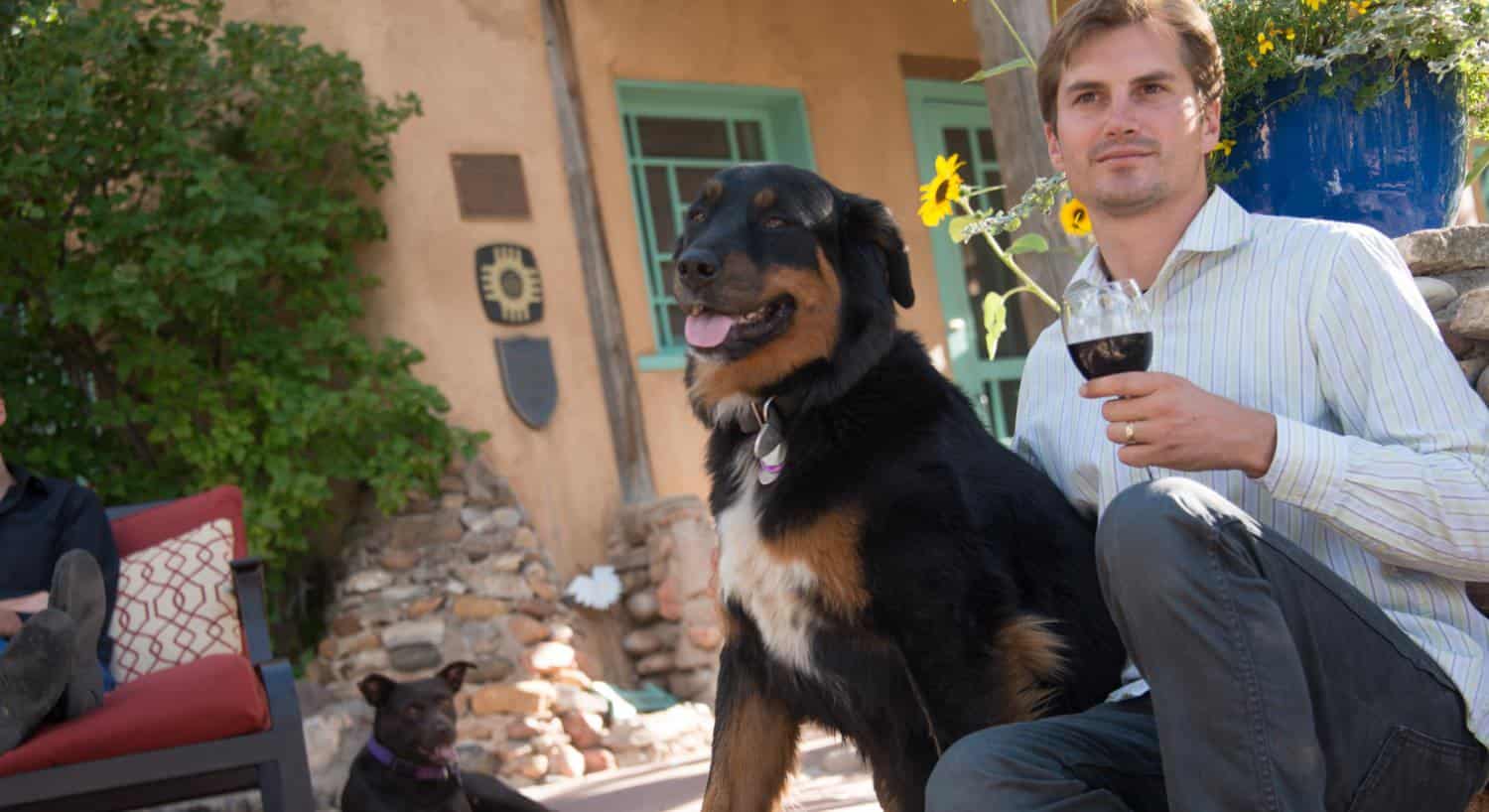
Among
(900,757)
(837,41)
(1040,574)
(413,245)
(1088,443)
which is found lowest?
(900,757)

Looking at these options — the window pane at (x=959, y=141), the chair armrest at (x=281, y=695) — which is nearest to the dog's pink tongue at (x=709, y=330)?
the chair armrest at (x=281, y=695)

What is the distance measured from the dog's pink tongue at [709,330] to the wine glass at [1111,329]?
0.84 meters

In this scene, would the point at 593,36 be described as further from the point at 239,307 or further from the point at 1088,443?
the point at 1088,443

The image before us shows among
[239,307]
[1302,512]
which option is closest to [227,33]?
[239,307]

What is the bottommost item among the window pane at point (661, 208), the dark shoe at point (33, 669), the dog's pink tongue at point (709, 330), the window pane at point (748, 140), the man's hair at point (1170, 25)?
the dark shoe at point (33, 669)

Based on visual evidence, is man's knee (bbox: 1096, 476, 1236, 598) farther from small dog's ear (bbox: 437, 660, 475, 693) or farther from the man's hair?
small dog's ear (bbox: 437, 660, 475, 693)

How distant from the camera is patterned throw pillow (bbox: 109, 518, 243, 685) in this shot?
3684 mm

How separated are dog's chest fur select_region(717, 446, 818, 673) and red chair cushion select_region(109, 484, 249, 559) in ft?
6.76

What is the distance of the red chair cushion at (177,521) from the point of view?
3879 millimetres

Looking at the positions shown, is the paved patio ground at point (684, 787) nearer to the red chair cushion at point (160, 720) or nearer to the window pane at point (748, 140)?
the red chair cushion at point (160, 720)

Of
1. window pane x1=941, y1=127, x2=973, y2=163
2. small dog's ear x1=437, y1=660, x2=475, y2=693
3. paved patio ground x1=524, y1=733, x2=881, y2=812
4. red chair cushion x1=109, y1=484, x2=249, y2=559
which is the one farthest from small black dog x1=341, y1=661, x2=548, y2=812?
window pane x1=941, y1=127, x2=973, y2=163

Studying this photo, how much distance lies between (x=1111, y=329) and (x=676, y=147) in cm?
550

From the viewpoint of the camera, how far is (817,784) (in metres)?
4.39

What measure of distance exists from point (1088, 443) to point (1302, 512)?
404 millimetres
